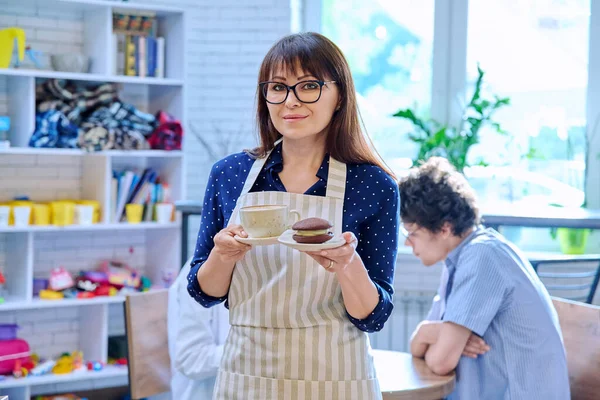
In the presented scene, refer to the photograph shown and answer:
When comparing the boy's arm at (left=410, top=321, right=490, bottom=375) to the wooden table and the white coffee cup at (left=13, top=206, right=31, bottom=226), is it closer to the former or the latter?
the wooden table

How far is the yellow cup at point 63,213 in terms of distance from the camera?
4.04m

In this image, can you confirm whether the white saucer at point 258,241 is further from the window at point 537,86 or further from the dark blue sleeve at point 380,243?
the window at point 537,86

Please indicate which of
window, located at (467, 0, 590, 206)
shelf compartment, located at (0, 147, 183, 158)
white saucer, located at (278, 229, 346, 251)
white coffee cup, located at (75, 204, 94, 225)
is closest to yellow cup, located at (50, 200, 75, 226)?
white coffee cup, located at (75, 204, 94, 225)

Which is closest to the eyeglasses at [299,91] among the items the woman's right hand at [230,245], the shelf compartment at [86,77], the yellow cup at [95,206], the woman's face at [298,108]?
the woman's face at [298,108]

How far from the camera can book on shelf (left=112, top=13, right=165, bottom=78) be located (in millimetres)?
4270

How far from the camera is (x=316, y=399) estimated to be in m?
1.49

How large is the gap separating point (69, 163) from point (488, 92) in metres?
2.56

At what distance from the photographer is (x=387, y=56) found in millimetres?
5148

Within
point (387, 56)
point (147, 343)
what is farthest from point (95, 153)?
point (387, 56)

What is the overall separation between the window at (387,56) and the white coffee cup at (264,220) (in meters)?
3.73

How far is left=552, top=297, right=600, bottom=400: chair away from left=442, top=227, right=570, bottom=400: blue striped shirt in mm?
157

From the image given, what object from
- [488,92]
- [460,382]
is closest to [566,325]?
[460,382]

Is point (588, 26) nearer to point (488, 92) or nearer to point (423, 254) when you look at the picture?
point (488, 92)

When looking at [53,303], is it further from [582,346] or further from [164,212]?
[582,346]
